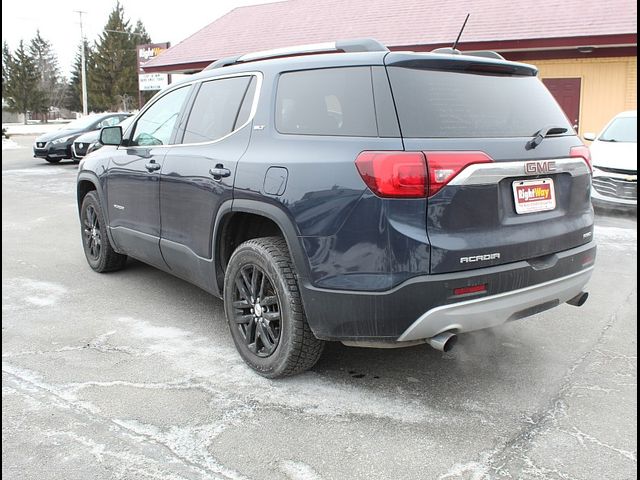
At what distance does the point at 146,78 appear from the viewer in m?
29.0

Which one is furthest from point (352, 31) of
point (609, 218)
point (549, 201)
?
point (549, 201)

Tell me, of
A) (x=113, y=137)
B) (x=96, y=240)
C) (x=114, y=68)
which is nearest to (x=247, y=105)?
(x=113, y=137)

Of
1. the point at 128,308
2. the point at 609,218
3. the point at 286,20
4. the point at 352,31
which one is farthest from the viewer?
the point at 286,20

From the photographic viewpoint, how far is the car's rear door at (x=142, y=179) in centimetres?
465

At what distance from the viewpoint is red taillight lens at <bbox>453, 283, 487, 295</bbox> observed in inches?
117

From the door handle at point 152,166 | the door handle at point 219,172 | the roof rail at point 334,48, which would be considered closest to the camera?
the roof rail at point 334,48

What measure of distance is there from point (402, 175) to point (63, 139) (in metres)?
16.8

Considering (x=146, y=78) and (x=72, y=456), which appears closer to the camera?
(x=72, y=456)

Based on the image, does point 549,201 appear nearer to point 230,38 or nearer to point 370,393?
point 370,393

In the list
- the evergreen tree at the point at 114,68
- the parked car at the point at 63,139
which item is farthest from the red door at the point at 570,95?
the evergreen tree at the point at 114,68

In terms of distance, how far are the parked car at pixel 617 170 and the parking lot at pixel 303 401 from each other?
444cm

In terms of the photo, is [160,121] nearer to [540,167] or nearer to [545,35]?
[540,167]

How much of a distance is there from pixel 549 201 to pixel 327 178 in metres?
1.24

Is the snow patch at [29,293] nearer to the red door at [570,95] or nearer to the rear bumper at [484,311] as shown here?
the rear bumper at [484,311]
